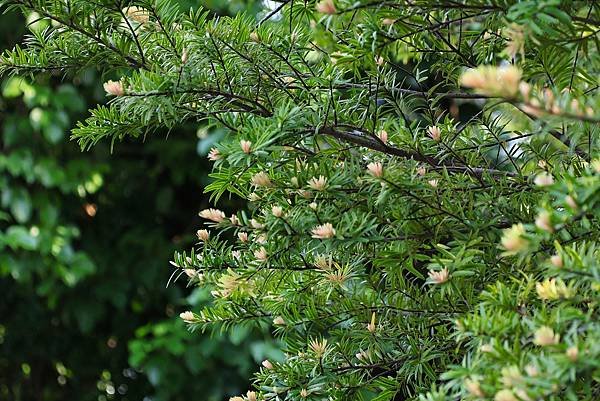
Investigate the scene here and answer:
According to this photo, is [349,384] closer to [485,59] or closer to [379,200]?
[379,200]

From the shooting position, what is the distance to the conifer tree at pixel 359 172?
564 millimetres

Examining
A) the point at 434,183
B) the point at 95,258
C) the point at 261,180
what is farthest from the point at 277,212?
the point at 95,258

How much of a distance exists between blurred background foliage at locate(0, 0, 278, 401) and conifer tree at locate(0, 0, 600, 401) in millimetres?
1022

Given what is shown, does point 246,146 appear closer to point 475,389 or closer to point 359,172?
point 359,172

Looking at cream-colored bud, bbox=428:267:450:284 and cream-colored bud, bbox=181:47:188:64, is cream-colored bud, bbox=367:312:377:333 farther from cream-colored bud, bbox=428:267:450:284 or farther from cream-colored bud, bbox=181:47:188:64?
cream-colored bud, bbox=181:47:188:64

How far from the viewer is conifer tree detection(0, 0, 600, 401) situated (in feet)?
1.85

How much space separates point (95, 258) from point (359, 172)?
152 centimetres

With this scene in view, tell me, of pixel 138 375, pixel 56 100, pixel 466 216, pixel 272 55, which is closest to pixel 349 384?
pixel 466 216

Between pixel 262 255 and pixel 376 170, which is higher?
pixel 376 170

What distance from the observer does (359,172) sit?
623 mm

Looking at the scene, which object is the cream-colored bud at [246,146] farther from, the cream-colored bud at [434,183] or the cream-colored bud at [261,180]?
the cream-colored bud at [434,183]

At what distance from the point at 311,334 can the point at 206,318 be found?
0.34 ft

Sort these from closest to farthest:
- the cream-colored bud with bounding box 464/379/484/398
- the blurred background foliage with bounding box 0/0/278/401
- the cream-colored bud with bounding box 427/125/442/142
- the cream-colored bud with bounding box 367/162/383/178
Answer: the cream-colored bud with bounding box 464/379/484/398
the cream-colored bud with bounding box 367/162/383/178
the cream-colored bud with bounding box 427/125/442/142
the blurred background foliage with bounding box 0/0/278/401

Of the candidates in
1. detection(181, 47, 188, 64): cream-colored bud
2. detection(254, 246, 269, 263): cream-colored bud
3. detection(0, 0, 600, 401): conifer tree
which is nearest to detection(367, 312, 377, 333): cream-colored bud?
detection(0, 0, 600, 401): conifer tree
